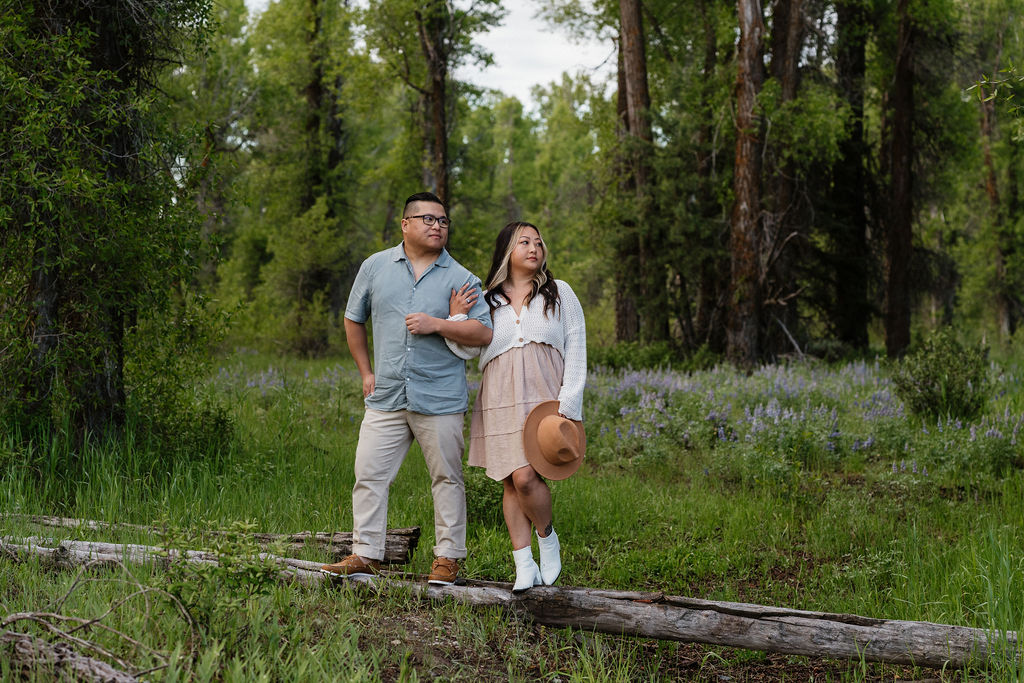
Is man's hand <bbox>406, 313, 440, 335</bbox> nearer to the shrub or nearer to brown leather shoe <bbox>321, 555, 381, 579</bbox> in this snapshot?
brown leather shoe <bbox>321, 555, 381, 579</bbox>

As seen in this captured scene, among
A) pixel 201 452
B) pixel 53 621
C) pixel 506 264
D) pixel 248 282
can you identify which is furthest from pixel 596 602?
pixel 248 282

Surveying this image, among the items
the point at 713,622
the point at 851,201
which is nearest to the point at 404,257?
the point at 713,622

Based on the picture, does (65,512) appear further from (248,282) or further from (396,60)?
(248,282)

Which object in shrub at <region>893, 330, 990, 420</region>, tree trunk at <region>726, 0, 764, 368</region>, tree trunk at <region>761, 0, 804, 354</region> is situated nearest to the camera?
shrub at <region>893, 330, 990, 420</region>

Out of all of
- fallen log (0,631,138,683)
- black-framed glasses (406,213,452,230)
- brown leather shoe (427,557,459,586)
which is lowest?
brown leather shoe (427,557,459,586)

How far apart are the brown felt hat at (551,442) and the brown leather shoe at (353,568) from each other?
3.72 feet

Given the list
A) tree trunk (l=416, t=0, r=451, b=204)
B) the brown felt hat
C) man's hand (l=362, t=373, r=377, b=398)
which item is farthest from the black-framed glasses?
tree trunk (l=416, t=0, r=451, b=204)

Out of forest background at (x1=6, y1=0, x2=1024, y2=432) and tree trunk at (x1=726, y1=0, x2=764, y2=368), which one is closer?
forest background at (x1=6, y1=0, x2=1024, y2=432)

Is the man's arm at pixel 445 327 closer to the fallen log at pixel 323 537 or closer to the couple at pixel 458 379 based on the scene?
the couple at pixel 458 379

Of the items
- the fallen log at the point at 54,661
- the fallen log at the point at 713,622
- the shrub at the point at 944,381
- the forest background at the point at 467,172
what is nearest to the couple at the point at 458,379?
the fallen log at the point at 713,622

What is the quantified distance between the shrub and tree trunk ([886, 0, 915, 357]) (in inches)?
333

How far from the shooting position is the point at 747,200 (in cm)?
1466

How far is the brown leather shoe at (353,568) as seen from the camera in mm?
4762

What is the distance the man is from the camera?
484cm
